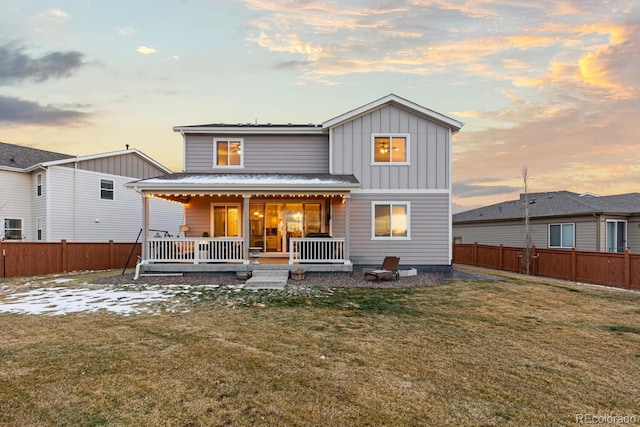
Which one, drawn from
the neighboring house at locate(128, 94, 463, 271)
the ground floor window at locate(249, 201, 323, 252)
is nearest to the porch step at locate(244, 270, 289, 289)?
the neighboring house at locate(128, 94, 463, 271)

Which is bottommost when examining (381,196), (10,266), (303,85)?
(10,266)

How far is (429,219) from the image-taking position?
1384cm

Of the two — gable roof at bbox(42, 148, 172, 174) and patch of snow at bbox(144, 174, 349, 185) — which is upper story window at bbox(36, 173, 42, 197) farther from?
patch of snow at bbox(144, 174, 349, 185)

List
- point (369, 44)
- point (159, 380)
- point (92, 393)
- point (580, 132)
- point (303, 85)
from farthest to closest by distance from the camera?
point (580, 132), point (303, 85), point (369, 44), point (159, 380), point (92, 393)

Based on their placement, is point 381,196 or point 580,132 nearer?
point 381,196

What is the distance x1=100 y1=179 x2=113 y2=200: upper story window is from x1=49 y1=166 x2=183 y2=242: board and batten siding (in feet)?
0.62

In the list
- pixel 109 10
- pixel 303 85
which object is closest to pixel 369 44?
pixel 303 85

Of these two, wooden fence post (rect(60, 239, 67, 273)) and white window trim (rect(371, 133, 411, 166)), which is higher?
white window trim (rect(371, 133, 411, 166))

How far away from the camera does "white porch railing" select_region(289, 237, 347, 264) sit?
12.5 metres

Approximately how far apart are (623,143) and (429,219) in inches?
635

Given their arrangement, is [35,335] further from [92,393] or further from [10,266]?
[10,266]

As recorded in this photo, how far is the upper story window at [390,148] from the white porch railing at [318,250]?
405 centimetres

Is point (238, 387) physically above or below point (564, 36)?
below

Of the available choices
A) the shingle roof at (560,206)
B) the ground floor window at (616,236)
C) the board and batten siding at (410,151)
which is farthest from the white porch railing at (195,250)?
the ground floor window at (616,236)
